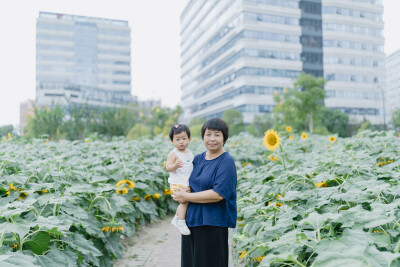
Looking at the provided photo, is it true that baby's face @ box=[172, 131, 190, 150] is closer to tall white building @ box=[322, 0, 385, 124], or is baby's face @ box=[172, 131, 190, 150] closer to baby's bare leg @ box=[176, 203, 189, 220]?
baby's bare leg @ box=[176, 203, 189, 220]

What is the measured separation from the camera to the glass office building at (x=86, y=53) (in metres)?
90.1

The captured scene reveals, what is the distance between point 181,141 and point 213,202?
754 millimetres

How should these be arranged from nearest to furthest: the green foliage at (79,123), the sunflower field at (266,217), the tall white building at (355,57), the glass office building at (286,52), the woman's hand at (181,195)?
the sunflower field at (266,217)
the woman's hand at (181,195)
the green foliage at (79,123)
the glass office building at (286,52)
the tall white building at (355,57)

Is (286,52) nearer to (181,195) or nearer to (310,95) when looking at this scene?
(310,95)

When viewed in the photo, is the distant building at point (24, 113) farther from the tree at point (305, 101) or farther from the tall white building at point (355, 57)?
the tall white building at point (355, 57)

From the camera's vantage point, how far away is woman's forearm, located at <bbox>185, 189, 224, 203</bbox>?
2489 mm

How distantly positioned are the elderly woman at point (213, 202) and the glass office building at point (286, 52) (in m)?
55.6

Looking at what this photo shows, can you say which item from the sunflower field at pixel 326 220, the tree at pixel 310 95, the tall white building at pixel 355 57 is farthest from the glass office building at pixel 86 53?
the sunflower field at pixel 326 220

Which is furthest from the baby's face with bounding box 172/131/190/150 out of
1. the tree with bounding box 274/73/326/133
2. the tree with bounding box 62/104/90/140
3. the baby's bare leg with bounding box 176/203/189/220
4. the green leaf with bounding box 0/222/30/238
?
the tree with bounding box 274/73/326/133

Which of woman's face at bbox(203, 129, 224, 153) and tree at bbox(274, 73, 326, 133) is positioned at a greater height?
tree at bbox(274, 73, 326, 133)

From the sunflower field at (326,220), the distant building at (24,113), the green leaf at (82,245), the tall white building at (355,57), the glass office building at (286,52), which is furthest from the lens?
the tall white building at (355,57)

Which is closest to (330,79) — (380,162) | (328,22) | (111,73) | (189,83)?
(328,22)

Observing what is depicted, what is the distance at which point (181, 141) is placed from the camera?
3.14 m

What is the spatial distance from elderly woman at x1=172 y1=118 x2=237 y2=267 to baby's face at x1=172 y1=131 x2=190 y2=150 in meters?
0.48
